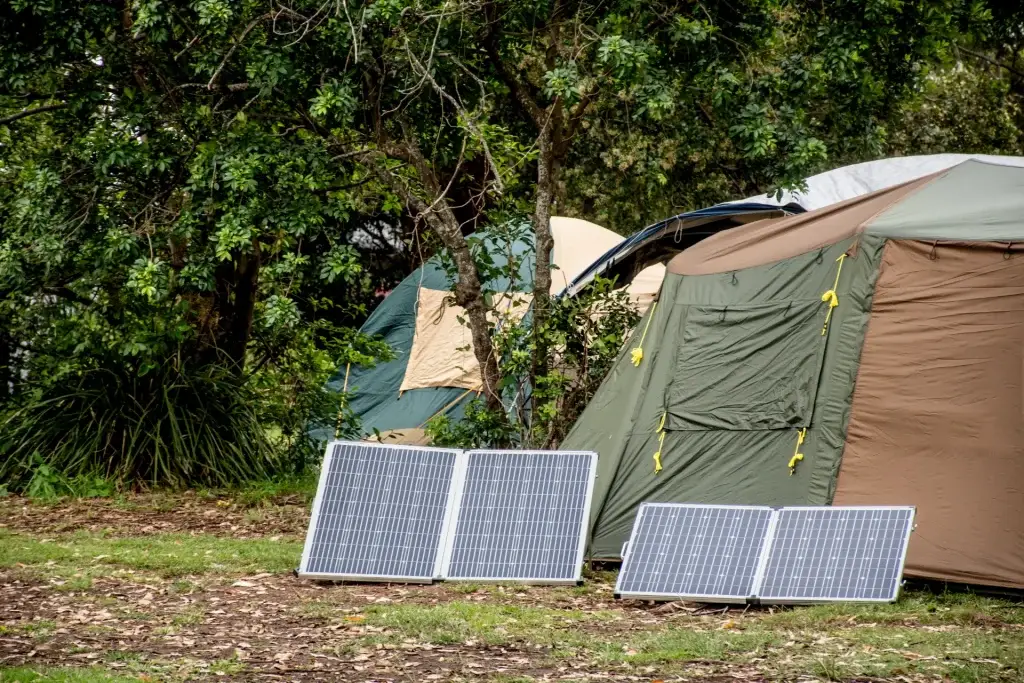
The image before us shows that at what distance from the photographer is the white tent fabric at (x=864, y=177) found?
12.3m

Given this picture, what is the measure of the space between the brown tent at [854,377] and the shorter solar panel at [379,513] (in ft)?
3.59

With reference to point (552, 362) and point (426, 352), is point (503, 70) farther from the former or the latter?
point (426, 352)

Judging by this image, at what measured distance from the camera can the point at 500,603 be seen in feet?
22.1

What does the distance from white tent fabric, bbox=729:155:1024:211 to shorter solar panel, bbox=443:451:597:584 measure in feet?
17.5

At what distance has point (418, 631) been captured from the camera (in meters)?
5.94

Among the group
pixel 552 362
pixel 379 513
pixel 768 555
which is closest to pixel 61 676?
pixel 379 513

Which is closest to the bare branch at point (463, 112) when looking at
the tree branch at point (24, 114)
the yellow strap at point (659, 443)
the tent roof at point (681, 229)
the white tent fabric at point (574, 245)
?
the tent roof at point (681, 229)

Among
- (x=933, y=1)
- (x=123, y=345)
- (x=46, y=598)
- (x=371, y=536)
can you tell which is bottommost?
(x=46, y=598)

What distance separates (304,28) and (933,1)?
15.1 ft

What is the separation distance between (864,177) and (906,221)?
560 cm

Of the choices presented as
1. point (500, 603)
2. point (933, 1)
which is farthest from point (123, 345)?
point (933, 1)

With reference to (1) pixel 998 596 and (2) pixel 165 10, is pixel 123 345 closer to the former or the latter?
(2) pixel 165 10

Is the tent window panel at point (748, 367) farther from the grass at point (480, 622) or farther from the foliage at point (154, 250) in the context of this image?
the foliage at point (154, 250)

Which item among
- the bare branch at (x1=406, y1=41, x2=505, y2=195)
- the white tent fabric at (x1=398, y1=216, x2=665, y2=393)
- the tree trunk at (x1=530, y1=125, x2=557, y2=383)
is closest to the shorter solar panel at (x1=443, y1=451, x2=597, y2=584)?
the tree trunk at (x1=530, y1=125, x2=557, y2=383)
